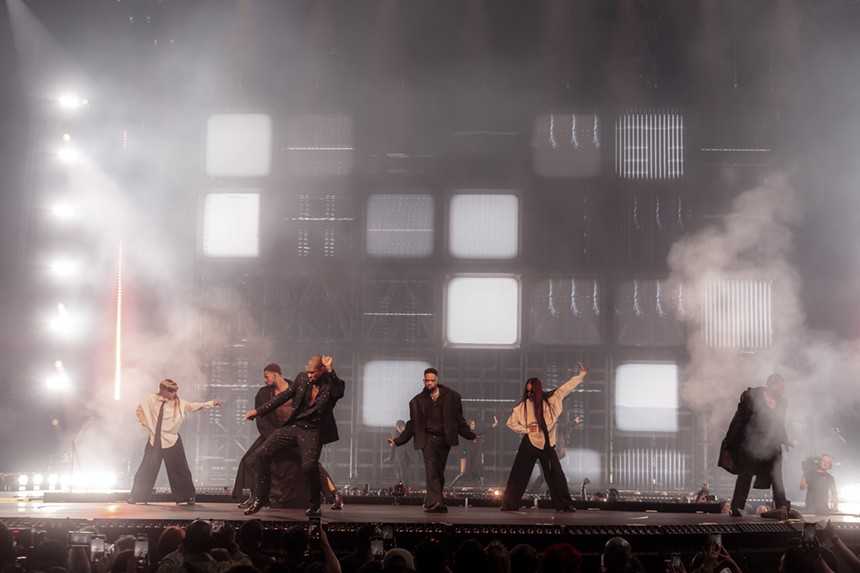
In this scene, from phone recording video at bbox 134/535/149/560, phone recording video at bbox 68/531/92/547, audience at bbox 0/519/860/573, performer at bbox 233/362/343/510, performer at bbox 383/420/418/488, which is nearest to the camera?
audience at bbox 0/519/860/573

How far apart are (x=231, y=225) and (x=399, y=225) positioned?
14.4ft

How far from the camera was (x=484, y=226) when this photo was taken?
84.4 ft

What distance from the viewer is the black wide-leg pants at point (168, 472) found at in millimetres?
15297

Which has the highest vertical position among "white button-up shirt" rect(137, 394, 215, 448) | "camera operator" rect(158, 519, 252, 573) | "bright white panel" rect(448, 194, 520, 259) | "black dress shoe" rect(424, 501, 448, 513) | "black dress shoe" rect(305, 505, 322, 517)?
"bright white panel" rect(448, 194, 520, 259)

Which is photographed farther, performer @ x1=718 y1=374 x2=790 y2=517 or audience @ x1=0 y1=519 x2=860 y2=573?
performer @ x1=718 y1=374 x2=790 y2=517

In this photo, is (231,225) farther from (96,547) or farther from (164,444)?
(96,547)

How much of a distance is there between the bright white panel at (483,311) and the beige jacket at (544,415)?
10957 millimetres

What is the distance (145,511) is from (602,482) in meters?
14.3

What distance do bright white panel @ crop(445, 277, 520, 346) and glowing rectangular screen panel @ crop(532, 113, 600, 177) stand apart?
315 centimetres

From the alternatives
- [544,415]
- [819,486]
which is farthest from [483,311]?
[544,415]

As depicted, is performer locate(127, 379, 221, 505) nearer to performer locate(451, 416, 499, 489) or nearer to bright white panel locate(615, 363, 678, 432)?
performer locate(451, 416, 499, 489)

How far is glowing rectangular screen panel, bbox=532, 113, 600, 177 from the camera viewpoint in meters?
25.8

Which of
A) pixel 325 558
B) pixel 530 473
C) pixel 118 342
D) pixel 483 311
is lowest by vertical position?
pixel 530 473

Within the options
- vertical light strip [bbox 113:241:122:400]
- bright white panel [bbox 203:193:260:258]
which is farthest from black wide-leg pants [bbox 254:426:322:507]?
vertical light strip [bbox 113:241:122:400]
